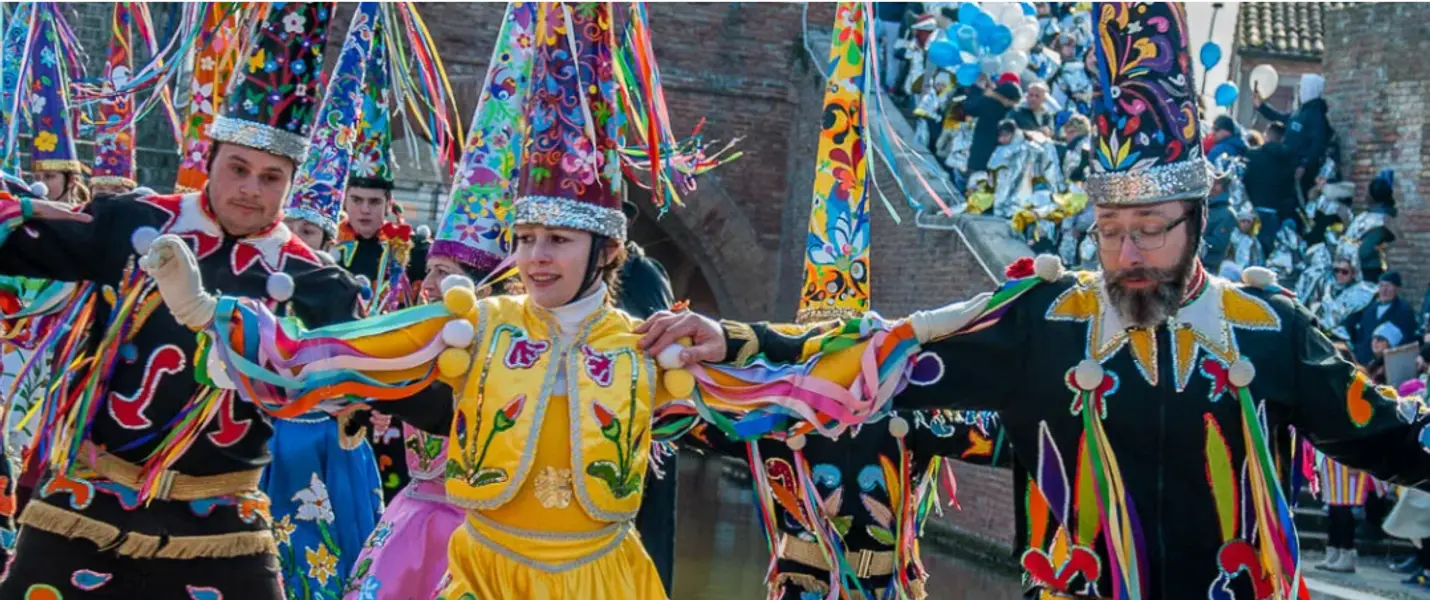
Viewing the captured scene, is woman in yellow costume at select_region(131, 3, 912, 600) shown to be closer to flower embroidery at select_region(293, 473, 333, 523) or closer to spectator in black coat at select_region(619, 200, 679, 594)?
spectator in black coat at select_region(619, 200, 679, 594)

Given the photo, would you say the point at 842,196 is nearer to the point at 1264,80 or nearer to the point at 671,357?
the point at 671,357

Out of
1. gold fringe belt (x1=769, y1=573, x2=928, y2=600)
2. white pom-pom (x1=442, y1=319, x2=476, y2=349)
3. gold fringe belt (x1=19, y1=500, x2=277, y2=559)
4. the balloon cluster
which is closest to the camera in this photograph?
white pom-pom (x1=442, y1=319, x2=476, y2=349)

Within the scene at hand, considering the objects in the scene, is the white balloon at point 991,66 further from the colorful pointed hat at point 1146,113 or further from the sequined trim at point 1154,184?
the sequined trim at point 1154,184

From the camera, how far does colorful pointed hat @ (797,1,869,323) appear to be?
689 cm

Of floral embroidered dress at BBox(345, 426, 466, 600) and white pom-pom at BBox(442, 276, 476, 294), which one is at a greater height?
white pom-pom at BBox(442, 276, 476, 294)

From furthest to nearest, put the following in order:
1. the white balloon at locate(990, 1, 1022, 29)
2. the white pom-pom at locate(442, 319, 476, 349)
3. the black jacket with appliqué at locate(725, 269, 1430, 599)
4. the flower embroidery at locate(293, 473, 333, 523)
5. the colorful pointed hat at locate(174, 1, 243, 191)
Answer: the white balloon at locate(990, 1, 1022, 29) < the flower embroidery at locate(293, 473, 333, 523) < the colorful pointed hat at locate(174, 1, 243, 191) < the white pom-pom at locate(442, 319, 476, 349) < the black jacket with appliqué at locate(725, 269, 1430, 599)

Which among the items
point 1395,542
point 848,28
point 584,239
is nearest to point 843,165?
point 848,28

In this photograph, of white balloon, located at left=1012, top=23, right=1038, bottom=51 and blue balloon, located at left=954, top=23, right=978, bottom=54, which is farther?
white balloon, located at left=1012, top=23, right=1038, bottom=51

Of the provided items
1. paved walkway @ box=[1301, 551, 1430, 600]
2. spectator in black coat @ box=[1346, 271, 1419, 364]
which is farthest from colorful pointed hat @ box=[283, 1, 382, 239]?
spectator in black coat @ box=[1346, 271, 1419, 364]

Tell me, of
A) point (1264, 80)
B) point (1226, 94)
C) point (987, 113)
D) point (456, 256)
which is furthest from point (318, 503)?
point (1226, 94)

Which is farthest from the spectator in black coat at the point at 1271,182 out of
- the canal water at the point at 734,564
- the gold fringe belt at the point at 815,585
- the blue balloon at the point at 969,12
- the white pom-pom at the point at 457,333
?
the white pom-pom at the point at 457,333

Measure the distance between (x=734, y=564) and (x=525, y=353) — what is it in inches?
325

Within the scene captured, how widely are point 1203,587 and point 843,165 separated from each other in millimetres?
3573

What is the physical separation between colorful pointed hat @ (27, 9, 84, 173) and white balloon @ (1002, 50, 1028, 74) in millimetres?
9524
